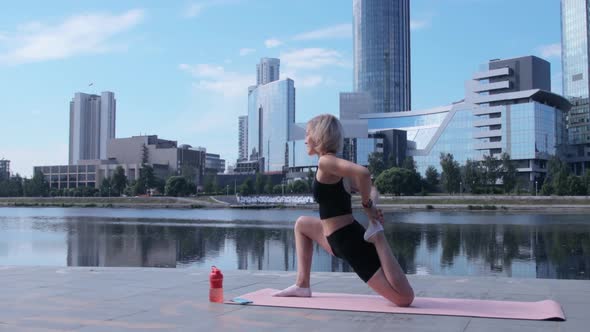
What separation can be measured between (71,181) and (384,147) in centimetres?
10067

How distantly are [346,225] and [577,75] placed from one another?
161062 millimetres

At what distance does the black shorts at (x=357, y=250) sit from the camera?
681cm

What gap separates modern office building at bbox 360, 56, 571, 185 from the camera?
12306cm

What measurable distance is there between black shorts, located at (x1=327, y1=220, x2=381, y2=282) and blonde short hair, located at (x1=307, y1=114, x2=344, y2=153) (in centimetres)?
95

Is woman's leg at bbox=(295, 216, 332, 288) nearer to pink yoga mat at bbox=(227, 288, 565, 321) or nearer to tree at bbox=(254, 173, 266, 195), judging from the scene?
pink yoga mat at bbox=(227, 288, 565, 321)

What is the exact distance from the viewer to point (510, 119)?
126 metres

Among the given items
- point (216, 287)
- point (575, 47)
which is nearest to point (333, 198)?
point (216, 287)

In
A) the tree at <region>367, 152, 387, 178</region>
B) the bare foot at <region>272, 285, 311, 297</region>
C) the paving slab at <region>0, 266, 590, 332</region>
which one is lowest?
the paving slab at <region>0, 266, 590, 332</region>

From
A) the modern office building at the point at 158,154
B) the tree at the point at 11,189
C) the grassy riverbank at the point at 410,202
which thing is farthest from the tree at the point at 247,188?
the tree at the point at 11,189

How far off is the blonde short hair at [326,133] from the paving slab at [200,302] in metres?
1.93

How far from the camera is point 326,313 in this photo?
6789 millimetres

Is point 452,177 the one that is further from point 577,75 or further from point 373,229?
point 373,229

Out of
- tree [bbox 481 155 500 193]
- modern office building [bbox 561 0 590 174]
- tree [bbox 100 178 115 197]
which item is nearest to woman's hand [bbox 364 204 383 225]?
tree [bbox 481 155 500 193]

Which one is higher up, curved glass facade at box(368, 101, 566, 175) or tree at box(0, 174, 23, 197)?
curved glass facade at box(368, 101, 566, 175)
